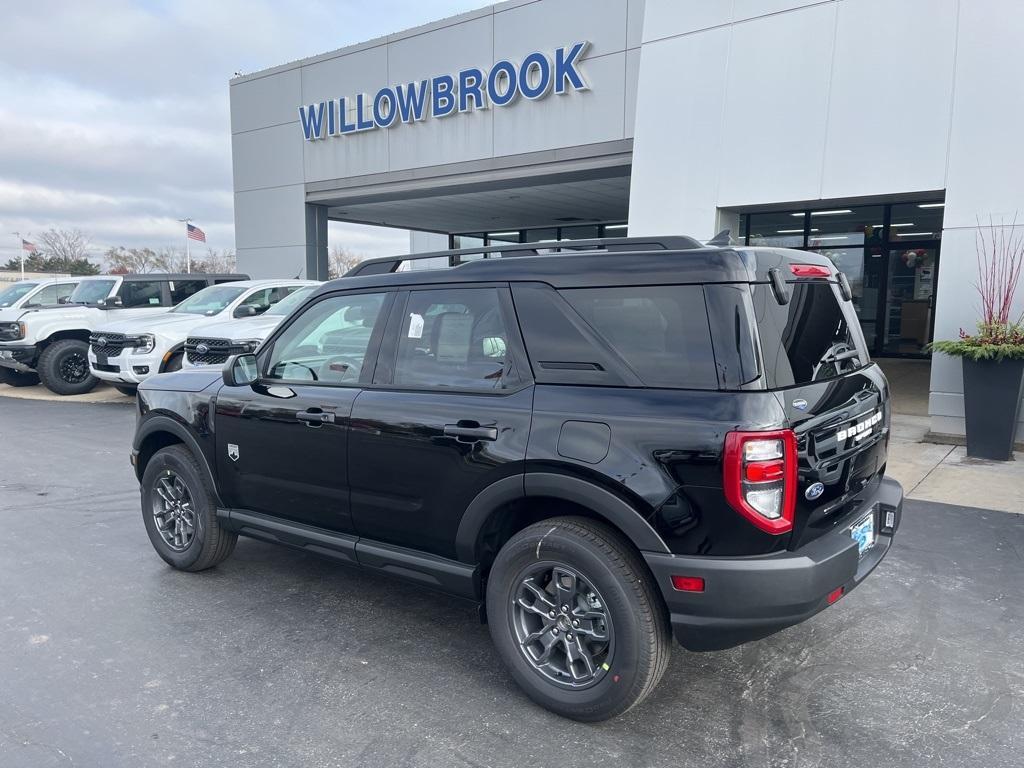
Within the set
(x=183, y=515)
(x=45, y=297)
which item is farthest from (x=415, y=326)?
(x=45, y=297)

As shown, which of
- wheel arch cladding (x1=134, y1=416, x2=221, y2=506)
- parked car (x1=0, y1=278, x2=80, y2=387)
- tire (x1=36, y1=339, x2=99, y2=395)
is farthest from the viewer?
parked car (x1=0, y1=278, x2=80, y2=387)

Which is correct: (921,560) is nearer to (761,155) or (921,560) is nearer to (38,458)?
(761,155)

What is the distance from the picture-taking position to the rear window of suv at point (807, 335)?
2.69 m

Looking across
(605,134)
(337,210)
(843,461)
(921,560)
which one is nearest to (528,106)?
(605,134)

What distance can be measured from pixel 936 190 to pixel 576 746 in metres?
8.10

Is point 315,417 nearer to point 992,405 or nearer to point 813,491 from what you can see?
point 813,491

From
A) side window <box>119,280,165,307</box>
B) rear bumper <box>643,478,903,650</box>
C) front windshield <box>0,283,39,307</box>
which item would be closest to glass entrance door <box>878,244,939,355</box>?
rear bumper <box>643,478,903,650</box>

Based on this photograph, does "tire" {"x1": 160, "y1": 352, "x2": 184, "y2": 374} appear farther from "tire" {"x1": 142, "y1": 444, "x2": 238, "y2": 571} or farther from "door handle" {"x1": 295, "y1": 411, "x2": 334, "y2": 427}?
"door handle" {"x1": 295, "y1": 411, "x2": 334, "y2": 427}

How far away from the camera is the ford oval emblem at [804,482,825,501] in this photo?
2643mm

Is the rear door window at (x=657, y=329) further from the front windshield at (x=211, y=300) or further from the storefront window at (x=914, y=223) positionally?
the storefront window at (x=914, y=223)

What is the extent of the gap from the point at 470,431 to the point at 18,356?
12.6m

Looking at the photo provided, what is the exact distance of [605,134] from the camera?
522 inches

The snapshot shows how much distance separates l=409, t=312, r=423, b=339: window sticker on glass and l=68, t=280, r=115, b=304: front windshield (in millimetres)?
12091

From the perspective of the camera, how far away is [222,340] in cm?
959
